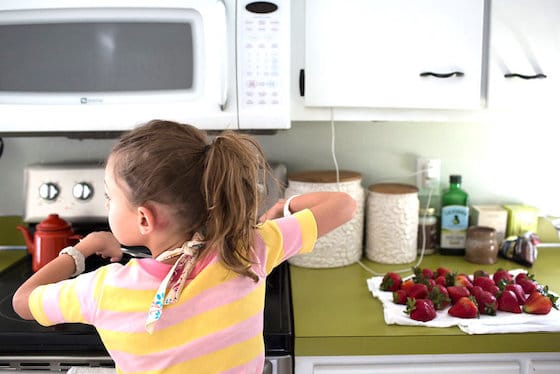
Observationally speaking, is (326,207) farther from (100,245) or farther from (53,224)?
(53,224)

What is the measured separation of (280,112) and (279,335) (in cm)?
52

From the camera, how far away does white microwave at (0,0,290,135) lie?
4.33ft

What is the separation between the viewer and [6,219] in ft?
5.84

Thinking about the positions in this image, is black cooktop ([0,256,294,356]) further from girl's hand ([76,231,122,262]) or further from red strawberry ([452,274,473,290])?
red strawberry ([452,274,473,290])

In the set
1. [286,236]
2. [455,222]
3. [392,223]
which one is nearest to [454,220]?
[455,222]

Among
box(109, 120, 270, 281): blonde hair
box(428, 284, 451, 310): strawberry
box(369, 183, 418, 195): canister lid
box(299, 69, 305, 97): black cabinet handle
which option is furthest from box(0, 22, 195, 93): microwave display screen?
box(428, 284, 451, 310): strawberry

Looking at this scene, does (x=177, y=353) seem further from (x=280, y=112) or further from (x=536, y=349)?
(x=536, y=349)

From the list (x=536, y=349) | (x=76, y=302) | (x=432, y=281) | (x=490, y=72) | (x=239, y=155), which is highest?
(x=490, y=72)

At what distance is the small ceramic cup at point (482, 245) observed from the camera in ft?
5.36

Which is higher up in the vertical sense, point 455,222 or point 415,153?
point 415,153

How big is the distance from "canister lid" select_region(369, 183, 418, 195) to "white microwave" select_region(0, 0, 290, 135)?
1.46 ft

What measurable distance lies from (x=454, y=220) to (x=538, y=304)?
0.48 m

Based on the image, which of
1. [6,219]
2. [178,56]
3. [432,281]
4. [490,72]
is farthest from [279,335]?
[6,219]

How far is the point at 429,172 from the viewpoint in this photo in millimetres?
1776
